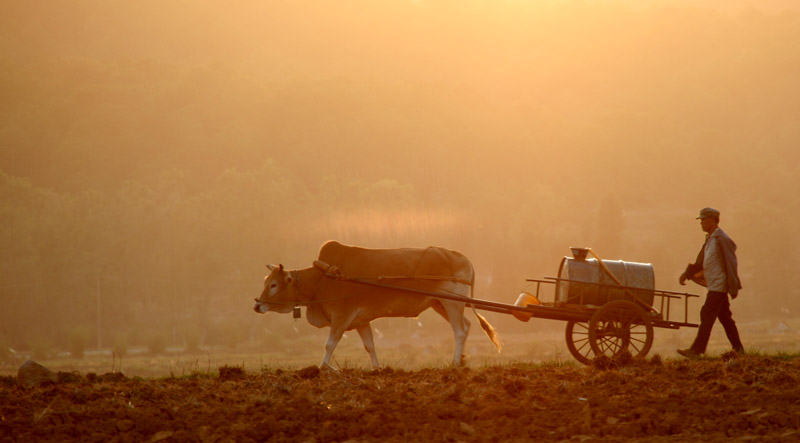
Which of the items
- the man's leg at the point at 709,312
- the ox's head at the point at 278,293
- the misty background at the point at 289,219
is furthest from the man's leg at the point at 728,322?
the misty background at the point at 289,219

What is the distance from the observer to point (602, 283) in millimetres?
14062

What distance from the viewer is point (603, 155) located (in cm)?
19600

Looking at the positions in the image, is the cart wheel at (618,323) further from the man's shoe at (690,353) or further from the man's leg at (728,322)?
the man's leg at (728,322)

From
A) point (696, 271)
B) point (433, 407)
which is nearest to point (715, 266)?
point (696, 271)

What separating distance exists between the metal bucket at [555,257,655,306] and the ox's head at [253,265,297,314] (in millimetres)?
4414

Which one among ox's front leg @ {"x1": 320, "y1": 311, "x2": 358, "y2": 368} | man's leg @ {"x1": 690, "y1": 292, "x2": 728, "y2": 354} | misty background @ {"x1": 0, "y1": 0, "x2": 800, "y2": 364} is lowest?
ox's front leg @ {"x1": 320, "y1": 311, "x2": 358, "y2": 368}

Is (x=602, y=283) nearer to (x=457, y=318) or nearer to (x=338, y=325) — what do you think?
(x=457, y=318)

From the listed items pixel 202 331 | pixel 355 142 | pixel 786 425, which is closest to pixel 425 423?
pixel 786 425

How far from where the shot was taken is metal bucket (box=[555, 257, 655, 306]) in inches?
556

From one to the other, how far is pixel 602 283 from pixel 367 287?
3.85 m

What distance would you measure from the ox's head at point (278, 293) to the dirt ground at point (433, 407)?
125 inches

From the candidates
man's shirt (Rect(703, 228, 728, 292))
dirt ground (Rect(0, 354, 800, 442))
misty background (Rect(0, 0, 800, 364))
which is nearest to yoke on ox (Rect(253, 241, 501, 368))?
dirt ground (Rect(0, 354, 800, 442))

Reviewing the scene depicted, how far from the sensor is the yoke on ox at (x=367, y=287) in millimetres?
15734

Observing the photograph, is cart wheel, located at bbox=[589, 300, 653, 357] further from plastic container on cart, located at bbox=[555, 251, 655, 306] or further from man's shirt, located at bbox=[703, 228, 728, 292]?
man's shirt, located at bbox=[703, 228, 728, 292]
